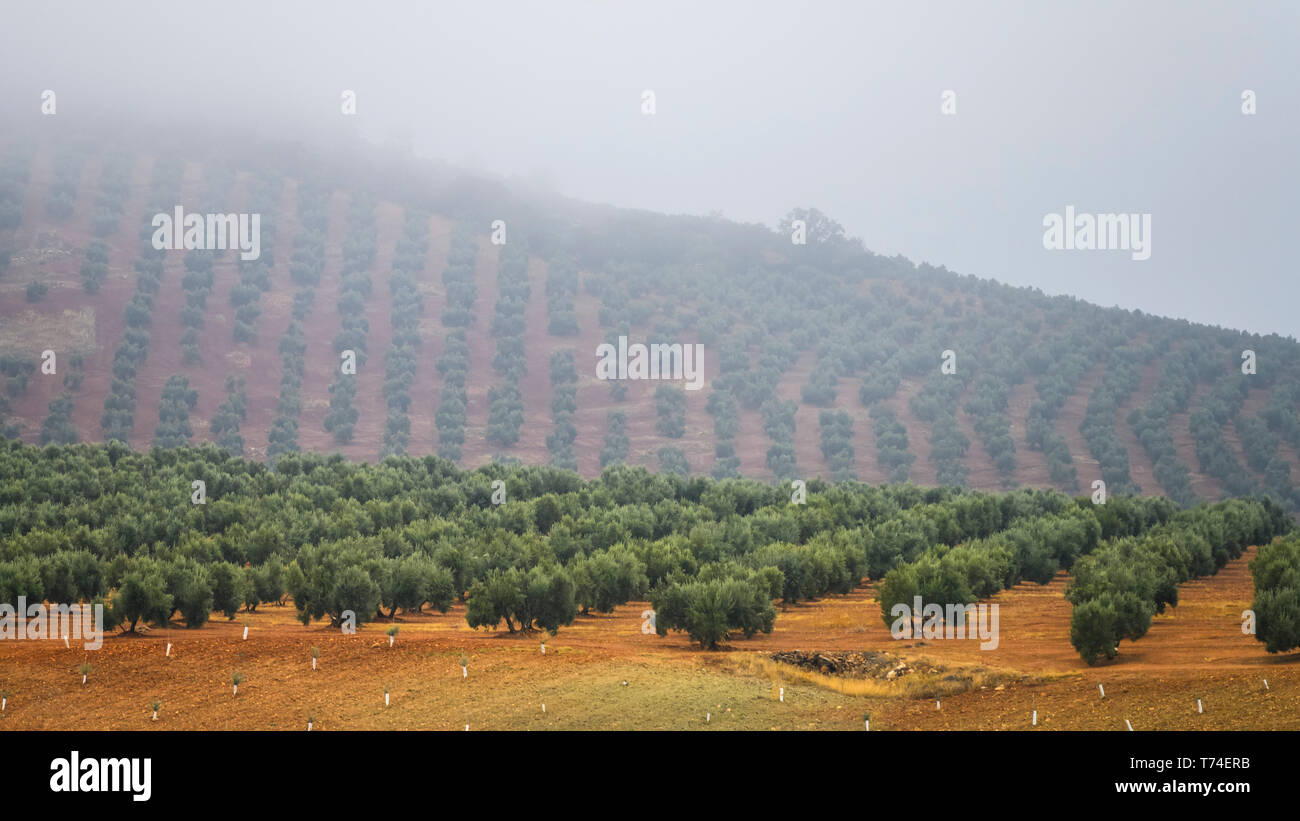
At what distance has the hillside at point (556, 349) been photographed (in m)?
98.2

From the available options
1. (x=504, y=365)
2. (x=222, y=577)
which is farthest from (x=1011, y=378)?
(x=222, y=577)

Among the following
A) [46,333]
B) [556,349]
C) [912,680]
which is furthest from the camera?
[556,349]

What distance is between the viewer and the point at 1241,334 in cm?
12294

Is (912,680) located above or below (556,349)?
below

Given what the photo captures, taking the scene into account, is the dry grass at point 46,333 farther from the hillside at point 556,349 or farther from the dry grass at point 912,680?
the dry grass at point 912,680

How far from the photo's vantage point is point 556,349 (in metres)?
118

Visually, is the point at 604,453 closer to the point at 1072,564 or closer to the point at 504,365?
the point at 504,365

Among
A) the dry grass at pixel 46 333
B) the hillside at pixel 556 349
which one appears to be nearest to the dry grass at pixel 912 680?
the hillside at pixel 556 349

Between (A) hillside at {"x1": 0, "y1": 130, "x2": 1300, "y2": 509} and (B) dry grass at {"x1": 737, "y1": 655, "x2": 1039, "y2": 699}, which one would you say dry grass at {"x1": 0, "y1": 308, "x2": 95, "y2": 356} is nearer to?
(A) hillside at {"x1": 0, "y1": 130, "x2": 1300, "y2": 509}

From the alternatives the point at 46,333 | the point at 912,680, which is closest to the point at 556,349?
the point at 46,333

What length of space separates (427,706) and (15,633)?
13199mm

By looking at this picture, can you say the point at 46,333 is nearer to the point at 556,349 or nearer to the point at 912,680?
the point at 556,349

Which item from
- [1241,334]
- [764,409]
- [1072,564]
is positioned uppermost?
[1241,334]

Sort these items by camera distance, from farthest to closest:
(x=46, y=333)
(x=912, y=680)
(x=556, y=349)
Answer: (x=556, y=349) → (x=46, y=333) → (x=912, y=680)
